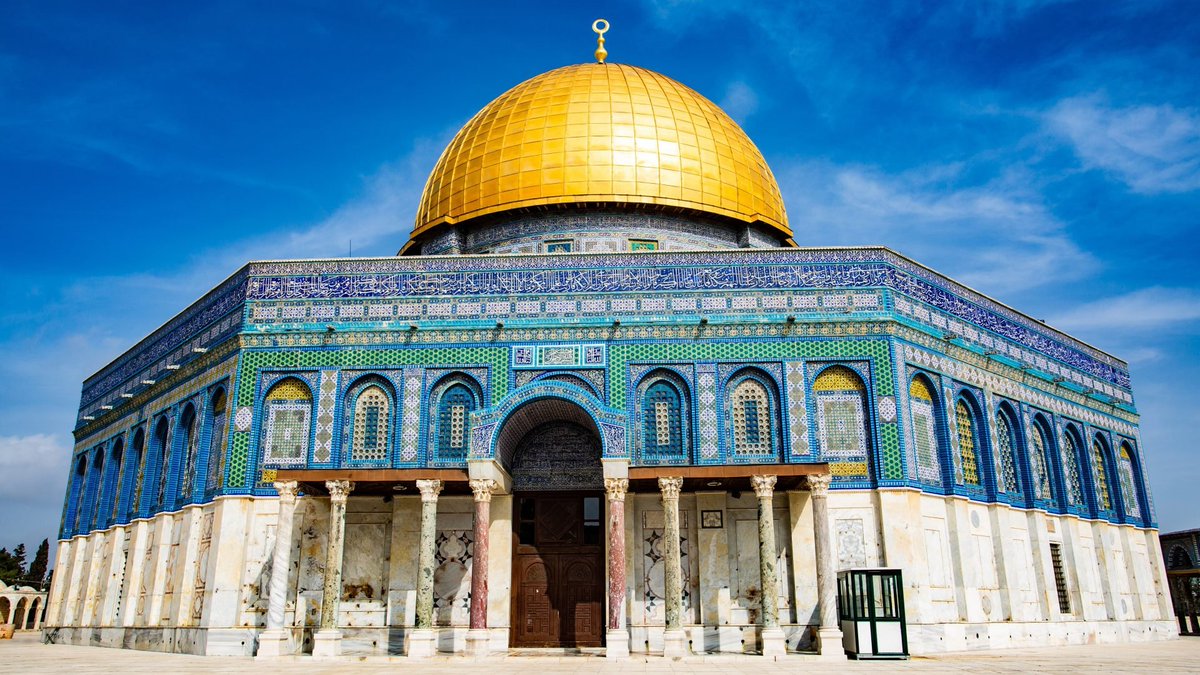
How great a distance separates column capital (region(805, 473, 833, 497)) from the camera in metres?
16.3

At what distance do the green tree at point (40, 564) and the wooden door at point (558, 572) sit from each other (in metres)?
43.2

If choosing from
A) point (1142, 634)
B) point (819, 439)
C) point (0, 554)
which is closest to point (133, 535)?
point (819, 439)

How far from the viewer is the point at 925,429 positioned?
61.2 ft

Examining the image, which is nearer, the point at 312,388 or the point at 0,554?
the point at 312,388

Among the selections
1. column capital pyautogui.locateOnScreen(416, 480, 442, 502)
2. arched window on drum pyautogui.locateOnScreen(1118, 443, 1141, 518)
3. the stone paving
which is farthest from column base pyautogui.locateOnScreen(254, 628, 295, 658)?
arched window on drum pyautogui.locateOnScreen(1118, 443, 1141, 518)

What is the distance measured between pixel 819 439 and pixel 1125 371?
13450mm

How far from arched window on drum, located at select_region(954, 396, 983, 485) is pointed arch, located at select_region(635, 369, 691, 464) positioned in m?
5.49

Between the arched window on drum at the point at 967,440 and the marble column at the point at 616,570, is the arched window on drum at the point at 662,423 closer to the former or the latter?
the marble column at the point at 616,570

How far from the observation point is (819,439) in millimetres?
17922

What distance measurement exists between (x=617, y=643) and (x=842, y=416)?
19.2 feet

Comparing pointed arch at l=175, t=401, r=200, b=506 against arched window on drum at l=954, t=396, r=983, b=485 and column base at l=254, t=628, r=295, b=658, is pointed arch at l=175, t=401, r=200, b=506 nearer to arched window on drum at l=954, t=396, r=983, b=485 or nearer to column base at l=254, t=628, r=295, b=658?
column base at l=254, t=628, r=295, b=658

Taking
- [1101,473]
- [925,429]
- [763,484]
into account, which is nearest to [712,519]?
[763,484]

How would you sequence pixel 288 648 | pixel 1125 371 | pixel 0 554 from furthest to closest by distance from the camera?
1. pixel 0 554
2. pixel 1125 371
3. pixel 288 648

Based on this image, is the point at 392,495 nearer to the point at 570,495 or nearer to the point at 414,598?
the point at 414,598
